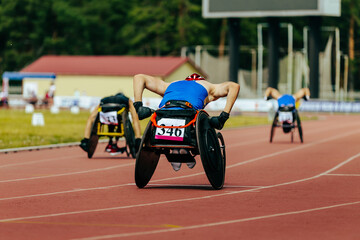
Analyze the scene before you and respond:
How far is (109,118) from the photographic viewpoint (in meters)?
20.4

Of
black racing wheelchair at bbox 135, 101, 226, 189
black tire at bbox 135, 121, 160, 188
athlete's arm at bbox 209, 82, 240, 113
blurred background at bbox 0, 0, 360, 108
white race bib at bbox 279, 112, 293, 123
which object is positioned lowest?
white race bib at bbox 279, 112, 293, 123

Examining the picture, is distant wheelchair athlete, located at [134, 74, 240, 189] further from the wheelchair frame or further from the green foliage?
the green foliage

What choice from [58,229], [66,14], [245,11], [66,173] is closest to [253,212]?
[58,229]

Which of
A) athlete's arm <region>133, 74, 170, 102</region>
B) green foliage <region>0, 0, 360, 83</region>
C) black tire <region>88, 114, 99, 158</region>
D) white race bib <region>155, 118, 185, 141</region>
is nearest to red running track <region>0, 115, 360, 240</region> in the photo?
black tire <region>88, 114, 99, 158</region>

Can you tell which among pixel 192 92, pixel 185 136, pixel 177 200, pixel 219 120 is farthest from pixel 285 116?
pixel 177 200

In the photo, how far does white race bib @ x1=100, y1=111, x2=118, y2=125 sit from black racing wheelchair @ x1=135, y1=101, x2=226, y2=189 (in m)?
7.09

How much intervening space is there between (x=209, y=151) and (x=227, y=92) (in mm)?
930

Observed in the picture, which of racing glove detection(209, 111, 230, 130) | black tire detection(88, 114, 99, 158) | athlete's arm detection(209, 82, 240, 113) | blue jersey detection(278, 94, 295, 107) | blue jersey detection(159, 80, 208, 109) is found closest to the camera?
racing glove detection(209, 111, 230, 130)

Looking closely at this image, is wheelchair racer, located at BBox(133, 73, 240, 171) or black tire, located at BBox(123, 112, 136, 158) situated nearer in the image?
wheelchair racer, located at BBox(133, 73, 240, 171)

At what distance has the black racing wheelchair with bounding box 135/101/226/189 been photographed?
41.9 ft

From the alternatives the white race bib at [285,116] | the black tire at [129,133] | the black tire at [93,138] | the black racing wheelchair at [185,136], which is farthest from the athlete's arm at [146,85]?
the white race bib at [285,116]

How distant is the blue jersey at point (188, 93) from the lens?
1306cm

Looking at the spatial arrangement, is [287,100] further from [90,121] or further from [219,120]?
[219,120]

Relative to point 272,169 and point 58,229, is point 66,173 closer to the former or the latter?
point 272,169
